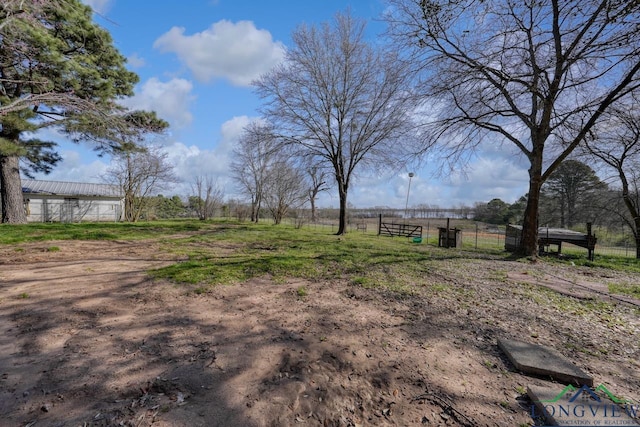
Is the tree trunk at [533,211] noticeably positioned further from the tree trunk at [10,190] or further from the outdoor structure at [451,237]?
the tree trunk at [10,190]

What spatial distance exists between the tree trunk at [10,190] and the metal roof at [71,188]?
12.8 metres

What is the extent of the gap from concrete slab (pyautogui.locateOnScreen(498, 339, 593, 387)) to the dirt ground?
99mm

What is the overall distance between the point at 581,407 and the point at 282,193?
86.9ft

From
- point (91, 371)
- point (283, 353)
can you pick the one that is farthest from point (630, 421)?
point (91, 371)

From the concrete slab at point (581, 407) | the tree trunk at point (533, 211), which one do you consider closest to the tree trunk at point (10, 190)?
the concrete slab at point (581, 407)

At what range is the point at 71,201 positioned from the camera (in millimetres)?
24703

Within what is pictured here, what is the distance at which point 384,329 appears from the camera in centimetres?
316

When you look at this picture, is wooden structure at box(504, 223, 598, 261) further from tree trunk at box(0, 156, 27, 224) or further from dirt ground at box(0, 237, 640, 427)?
tree trunk at box(0, 156, 27, 224)

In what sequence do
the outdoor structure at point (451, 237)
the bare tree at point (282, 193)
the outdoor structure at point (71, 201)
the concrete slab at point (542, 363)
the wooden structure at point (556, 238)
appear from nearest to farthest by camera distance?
the concrete slab at point (542, 363) → the wooden structure at point (556, 238) → the outdoor structure at point (451, 237) → the outdoor structure at point (71, 201) → the bare tree at point (282, 193)

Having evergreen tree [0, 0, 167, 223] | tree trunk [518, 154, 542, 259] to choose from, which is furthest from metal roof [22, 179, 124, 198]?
tree trunk [518, 154, 542, 259]

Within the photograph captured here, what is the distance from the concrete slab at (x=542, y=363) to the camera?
2203 mm

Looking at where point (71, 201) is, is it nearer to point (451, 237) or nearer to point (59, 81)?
point (59, 81)

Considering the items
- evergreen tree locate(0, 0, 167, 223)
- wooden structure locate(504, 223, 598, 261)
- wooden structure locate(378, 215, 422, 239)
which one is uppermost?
evergreen tree locate(0, 0, 167, 223)

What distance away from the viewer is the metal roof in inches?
974
